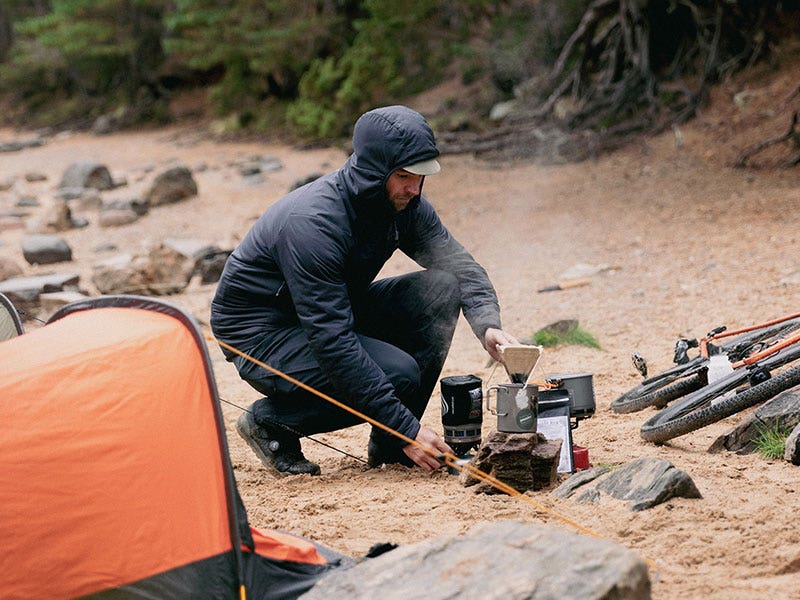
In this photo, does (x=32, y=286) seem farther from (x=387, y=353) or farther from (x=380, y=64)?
(x=380, y=64)

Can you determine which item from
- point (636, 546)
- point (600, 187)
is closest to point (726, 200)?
point (600, 187)

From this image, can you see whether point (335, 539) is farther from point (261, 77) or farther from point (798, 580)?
point (261, 77)

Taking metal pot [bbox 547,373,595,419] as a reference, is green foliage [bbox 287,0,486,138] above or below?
above

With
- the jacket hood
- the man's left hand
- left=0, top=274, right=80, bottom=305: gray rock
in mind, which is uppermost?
the jacket hood

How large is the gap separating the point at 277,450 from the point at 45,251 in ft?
26.3

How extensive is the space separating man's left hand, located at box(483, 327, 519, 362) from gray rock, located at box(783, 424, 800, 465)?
107 cm

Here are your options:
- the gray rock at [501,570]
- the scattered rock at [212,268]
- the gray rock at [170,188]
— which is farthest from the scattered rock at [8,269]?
the gray rock at [501,570]

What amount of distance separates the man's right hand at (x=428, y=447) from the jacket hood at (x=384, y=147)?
951 mm

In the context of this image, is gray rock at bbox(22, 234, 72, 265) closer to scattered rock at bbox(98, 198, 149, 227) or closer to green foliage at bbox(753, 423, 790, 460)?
scattered rock at bbox(98, 198, 149, 227)

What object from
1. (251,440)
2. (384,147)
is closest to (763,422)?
(384,147)

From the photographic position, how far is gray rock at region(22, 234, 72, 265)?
37.4 feet

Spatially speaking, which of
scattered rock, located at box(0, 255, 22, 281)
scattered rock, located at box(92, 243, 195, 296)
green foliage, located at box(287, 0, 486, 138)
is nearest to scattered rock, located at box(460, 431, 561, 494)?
scattered rock, located at box(92, 243, 195, 296)

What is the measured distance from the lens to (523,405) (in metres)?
3.71

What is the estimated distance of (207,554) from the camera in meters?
2.92
